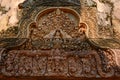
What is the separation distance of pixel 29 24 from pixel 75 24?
2.39 feet

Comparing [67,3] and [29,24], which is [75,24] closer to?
[67,3]

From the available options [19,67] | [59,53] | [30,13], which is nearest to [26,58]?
[19,67]

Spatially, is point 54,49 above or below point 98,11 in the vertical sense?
below

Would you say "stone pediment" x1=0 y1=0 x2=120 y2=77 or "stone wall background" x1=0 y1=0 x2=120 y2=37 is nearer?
"stone pediment" x1=0 y1=0 x2=120 y2=77

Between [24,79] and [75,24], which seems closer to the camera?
[24,79]

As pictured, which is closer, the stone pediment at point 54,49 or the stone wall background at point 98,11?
the stone pediment at point 54,49

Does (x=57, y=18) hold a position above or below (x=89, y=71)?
above

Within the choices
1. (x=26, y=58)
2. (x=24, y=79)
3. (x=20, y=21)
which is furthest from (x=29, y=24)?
(x=24, y=79)

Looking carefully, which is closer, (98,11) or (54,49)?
(54,49)

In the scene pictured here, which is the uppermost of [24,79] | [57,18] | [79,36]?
[57,18]

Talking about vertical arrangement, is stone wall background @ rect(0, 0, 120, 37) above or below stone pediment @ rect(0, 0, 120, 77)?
above

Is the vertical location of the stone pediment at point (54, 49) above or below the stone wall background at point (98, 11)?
below

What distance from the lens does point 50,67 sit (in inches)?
177

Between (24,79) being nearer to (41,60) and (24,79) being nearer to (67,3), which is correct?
(41,60)
